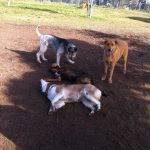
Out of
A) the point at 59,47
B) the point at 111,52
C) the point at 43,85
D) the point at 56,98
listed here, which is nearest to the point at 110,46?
the point at 111,52

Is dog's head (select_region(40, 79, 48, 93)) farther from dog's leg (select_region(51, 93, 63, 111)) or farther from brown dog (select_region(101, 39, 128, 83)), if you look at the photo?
brown dog (select_region(101, 39, 128, 83))

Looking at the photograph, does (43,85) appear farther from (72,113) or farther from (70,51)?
(70,51)

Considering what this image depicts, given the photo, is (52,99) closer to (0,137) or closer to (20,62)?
(0,137)

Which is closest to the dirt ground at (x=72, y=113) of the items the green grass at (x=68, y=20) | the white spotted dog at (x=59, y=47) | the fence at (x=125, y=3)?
the white spotted dog at (x=59, y=47)

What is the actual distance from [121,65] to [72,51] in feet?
5.06

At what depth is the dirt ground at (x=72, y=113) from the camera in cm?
712

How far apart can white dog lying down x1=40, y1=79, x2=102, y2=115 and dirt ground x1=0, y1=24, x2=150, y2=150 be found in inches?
5.0

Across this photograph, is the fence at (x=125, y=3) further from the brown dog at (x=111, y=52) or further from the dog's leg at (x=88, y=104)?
the dog's leg at (x=88, y=104)

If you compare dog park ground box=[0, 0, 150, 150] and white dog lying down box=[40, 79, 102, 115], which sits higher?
white dog lying down box=[40, 79, 102, 115]

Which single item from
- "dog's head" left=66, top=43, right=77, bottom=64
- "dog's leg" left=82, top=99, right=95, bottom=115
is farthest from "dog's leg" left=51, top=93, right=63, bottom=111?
"dog's head" left=66, top=43, right=77, bottom=64

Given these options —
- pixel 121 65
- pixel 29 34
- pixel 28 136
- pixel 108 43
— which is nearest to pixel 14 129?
pixel 28 136

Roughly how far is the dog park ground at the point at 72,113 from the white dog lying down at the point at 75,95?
4.9 inches

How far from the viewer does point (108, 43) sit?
9055 mm

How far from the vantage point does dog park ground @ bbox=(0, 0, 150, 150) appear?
712 cm
